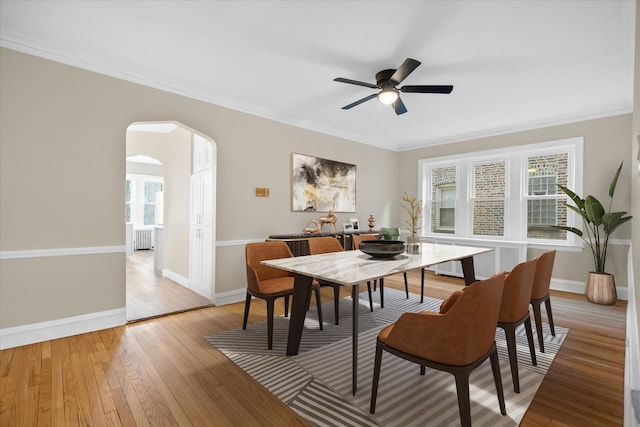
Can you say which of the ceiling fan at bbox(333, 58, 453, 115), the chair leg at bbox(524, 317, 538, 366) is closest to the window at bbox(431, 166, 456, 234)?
the ceiling fan at bbox(333, 58, 453, 115)

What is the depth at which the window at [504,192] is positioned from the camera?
187 inches

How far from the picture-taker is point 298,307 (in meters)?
2.41

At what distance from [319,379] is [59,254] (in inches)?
107

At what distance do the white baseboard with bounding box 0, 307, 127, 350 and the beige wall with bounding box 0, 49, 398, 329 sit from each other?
0.05 m

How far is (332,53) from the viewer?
282 centimetres

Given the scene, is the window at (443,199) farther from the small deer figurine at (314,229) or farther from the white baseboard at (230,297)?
the white baseboard at (230,297)

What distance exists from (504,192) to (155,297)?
235 inches

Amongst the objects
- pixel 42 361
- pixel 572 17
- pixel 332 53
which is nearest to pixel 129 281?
pixel 42 361

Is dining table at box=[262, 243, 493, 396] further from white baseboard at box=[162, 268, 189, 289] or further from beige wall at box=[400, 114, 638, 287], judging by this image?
beige wall at box=[400, 114, 638, 287]

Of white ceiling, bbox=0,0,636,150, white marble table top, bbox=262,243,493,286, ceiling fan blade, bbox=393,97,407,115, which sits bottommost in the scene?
white marble table top, bbox=262,243,493,286

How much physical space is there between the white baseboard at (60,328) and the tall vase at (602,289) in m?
5.80

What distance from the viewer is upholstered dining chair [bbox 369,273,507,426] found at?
1444 millimetres

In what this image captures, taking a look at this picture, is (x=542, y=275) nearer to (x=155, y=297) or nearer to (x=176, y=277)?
(x=155, y=297)

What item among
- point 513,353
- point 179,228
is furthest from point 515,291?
point 179,228
